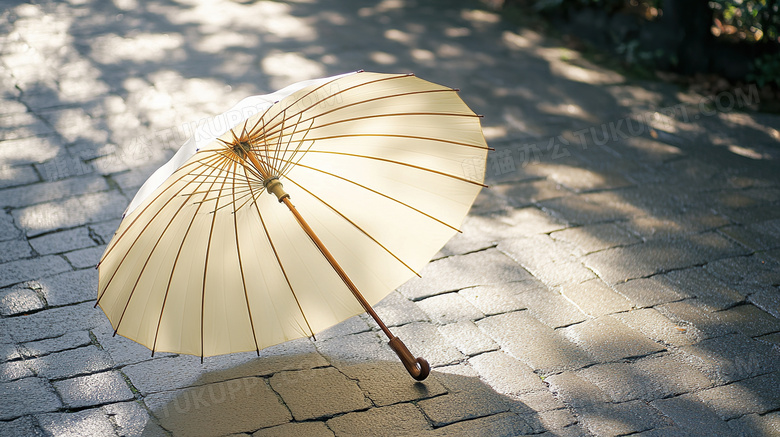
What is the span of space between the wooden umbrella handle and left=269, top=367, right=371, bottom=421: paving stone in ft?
0.71

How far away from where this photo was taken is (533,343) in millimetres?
2787

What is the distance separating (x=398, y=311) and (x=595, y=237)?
1277mm

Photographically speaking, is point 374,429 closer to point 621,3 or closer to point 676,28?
point 676,28

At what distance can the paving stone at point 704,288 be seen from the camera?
3.10m

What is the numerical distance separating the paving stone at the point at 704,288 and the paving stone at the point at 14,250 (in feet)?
10.3

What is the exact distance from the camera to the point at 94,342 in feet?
8.93

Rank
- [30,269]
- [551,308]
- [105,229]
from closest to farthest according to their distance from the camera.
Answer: [551,308] → [30,269] → [105,229]

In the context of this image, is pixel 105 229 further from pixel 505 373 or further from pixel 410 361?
pixel 505 373

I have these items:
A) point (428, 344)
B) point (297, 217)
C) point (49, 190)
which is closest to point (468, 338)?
point (428, 344)

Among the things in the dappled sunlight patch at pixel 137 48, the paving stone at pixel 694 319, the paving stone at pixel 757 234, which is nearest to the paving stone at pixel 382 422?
the paving stone at pixel 694 319

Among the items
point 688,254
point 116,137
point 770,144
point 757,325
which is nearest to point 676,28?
point 770,144

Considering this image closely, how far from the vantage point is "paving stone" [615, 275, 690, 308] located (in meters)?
3.09

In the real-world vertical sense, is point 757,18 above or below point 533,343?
above

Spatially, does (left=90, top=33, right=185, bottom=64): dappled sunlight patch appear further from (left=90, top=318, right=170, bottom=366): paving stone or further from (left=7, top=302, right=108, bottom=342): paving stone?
(left=90, top=318, right=170, bottom=366): paving stone
